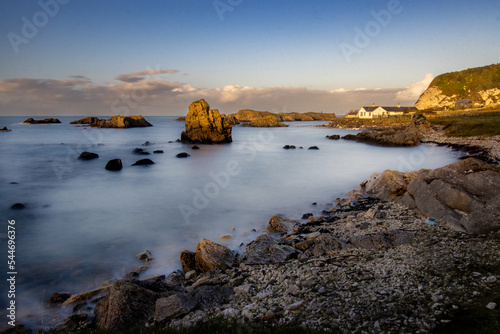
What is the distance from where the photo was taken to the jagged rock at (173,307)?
623 centimetres

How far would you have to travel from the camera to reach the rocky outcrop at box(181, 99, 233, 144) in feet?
216

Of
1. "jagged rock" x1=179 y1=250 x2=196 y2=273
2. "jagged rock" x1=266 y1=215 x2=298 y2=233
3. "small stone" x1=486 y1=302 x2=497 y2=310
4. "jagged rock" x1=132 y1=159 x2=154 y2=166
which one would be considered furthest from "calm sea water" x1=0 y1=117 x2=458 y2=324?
"small stone" x1=486 y1=302 x2=497 y2=310

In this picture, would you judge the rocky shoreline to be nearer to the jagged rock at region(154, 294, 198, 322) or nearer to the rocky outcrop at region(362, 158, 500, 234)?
the jagged rock at region(154, 294, 198, 322)

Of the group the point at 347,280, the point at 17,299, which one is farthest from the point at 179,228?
the point at 347,280

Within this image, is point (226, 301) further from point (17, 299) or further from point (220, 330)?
point (17, 299)

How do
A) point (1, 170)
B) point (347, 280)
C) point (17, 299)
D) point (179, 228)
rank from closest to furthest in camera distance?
point (347, 280), point (17, 299), point (179, 228), point (1, 170)

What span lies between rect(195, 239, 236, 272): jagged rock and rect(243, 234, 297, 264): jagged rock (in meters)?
0.60

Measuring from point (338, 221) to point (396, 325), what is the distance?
28.5 ft

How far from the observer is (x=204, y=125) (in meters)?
66.4

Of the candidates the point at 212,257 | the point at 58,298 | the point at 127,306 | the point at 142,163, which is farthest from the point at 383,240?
the point at 142,163

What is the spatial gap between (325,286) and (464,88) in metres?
213

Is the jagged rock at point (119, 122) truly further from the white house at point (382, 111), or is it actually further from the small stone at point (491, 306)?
the small stone at point (491, 306)

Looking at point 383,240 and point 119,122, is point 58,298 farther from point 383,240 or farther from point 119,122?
point 119,122

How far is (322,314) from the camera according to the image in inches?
227
